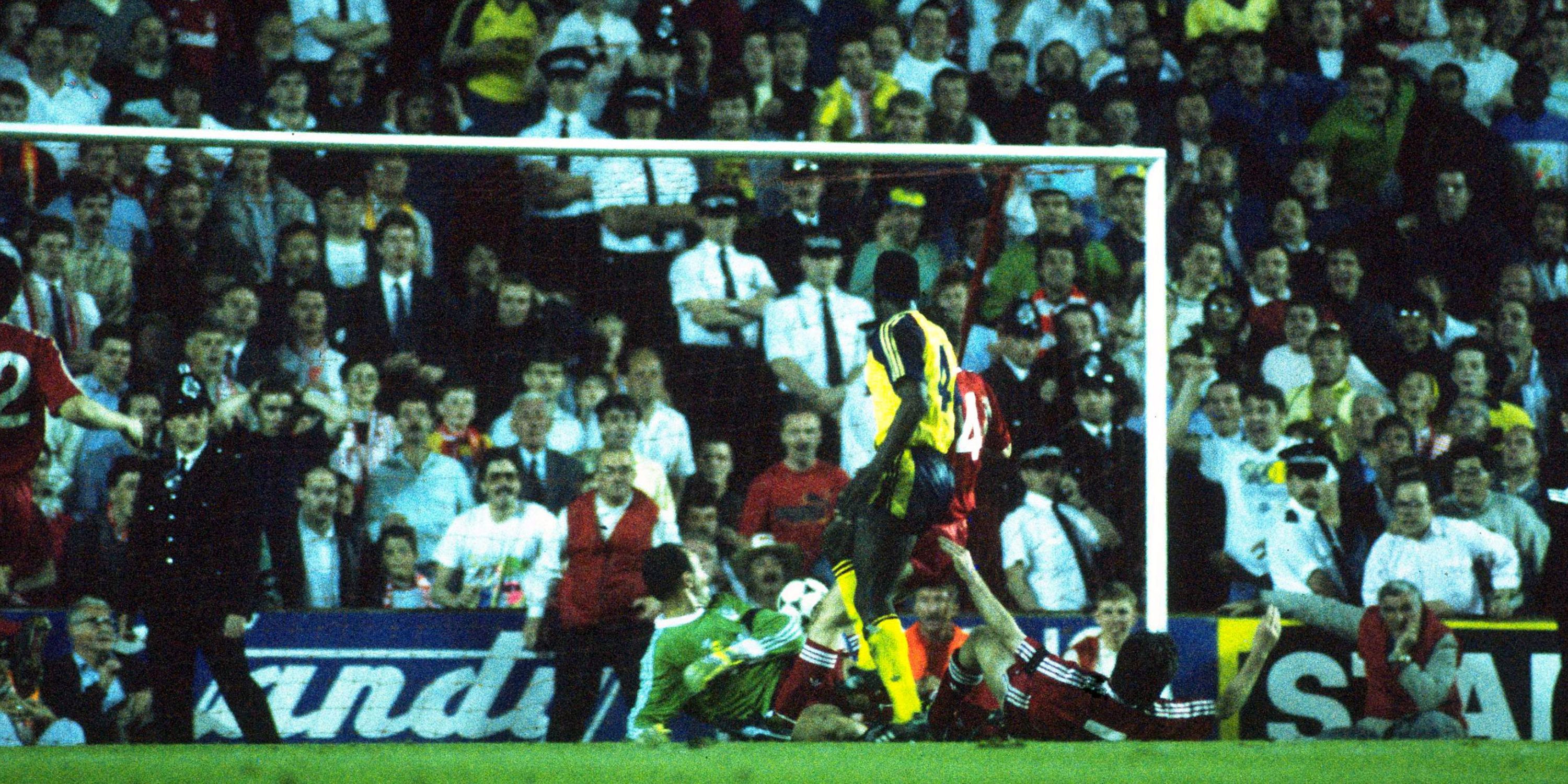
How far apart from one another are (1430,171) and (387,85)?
561 cm

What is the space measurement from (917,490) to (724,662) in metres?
1.11

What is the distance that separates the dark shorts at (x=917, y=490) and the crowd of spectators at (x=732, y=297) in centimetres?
82

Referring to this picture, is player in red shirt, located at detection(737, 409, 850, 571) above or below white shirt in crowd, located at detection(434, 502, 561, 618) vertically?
above

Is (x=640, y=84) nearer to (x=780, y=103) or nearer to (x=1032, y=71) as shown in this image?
(x=780, y=103)

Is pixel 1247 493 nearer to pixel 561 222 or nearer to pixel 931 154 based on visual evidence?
pixel 931 154

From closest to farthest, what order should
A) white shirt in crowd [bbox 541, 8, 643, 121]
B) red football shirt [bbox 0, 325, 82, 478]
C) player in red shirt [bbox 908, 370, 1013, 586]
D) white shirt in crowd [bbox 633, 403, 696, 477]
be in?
player in red shirt [bbox 908, 370, 1013, 586], red football shirt [bbox 0, 325, 82, 478], white shirt in crowd [bbox 633, 403, 696, 477], white shirt in crowd [bbox 541, 8, 643, 121]

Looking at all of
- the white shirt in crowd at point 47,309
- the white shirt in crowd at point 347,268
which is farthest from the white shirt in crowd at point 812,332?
the white shirt in crowd at point 47,309

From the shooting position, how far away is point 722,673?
6.03 metres

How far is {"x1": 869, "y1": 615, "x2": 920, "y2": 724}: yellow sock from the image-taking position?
5.43 m

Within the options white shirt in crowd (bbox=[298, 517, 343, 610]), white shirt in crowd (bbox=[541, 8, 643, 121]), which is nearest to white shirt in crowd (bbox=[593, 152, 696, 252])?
white shirt in crowd (bbox=[541, 8, 643, 121])

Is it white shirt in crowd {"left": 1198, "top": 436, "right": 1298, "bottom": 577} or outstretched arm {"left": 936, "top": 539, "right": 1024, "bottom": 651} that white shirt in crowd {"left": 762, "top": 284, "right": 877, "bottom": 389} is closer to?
outstretched arm {"left": 936, "top": 539, "right": 1024, "bottom": 651}

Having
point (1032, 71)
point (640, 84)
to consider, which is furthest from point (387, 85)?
point (1032, 71)

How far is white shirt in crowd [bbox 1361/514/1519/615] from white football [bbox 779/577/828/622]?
94.3 inches

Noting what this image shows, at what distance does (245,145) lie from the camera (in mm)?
5801
